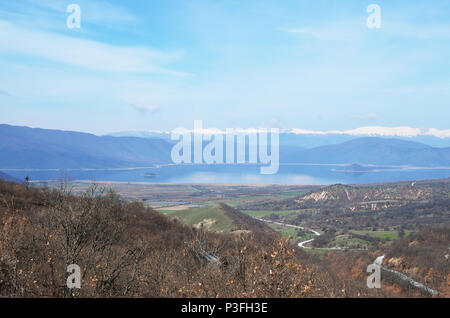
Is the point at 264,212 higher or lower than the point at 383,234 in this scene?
lower

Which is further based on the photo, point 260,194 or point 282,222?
point 260,194

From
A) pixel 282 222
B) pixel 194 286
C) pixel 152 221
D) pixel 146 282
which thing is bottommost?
pixel 282 222

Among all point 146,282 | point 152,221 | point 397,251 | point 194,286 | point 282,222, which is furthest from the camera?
point 282,222

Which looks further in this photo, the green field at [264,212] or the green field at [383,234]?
the green field at [264,212]

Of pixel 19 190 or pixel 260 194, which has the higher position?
pixel 19 190

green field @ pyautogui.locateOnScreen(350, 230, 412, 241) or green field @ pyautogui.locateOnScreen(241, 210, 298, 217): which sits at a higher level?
green field @ pyautogui.locateOnScreen(350, 230, 412, 241)

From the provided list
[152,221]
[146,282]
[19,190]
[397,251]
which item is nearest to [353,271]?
[397,251]

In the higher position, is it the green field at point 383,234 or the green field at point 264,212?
the green field at point 383,234

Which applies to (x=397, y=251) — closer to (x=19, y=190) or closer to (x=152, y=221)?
(x=152, y=221)

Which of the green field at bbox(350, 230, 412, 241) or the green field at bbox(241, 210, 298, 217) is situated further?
the green field at bbox(241, 210, 298, 217)

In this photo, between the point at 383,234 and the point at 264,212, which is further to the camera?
the point at 264,212
